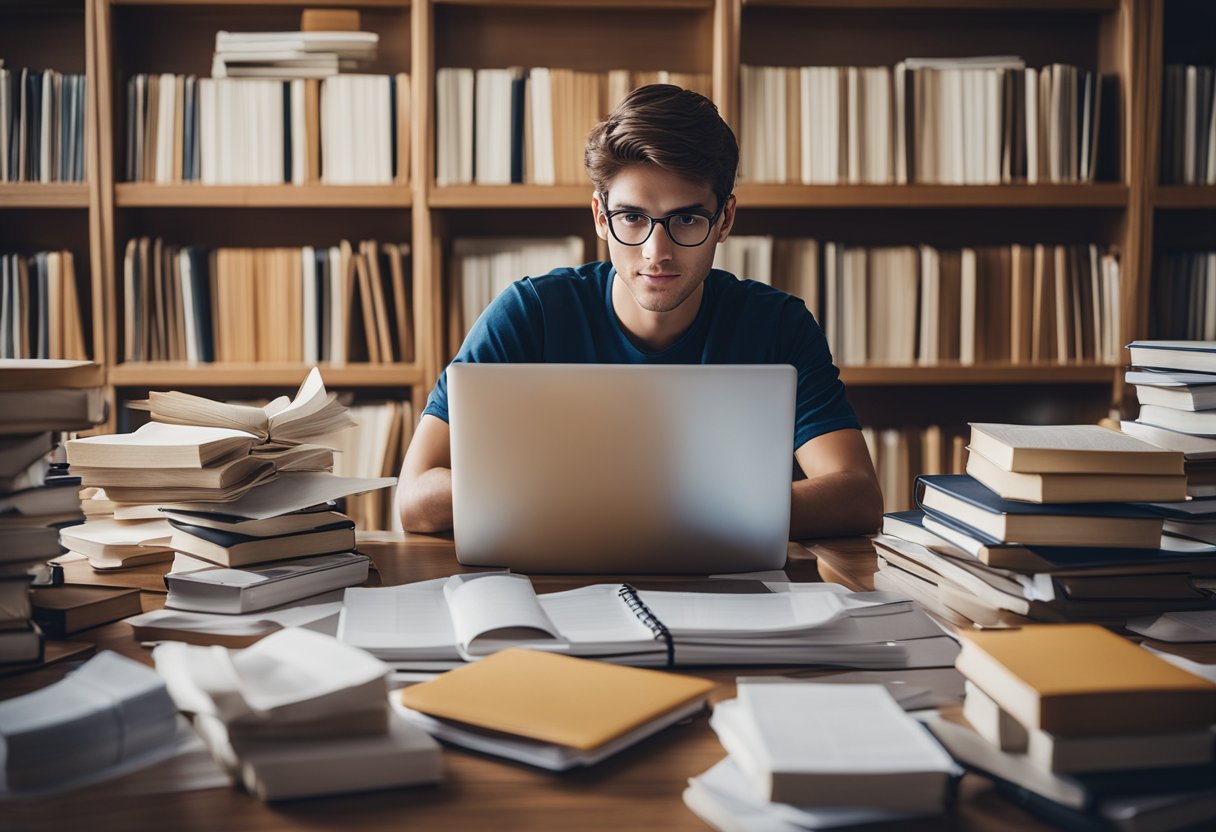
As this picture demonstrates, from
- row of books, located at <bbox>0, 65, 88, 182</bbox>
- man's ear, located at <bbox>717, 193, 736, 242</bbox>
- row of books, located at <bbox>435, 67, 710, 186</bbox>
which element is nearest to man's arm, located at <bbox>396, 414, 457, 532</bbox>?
man's ear, located at <bbox>717, 193, 736, 242</bbox>

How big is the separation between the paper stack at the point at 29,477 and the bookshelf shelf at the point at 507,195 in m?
1.65

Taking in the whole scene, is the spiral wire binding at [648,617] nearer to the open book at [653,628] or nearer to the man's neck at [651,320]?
the open book at [653,628]

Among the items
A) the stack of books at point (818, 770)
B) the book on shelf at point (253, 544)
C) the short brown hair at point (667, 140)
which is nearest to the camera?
the stack of books at point (818, 770)

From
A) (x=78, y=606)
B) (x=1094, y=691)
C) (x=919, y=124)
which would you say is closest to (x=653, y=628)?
(x=1094, y=691)

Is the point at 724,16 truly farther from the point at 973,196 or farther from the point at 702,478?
the point at 702,478

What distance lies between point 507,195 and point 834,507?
54.4 inches

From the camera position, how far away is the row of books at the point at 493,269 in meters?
2.58

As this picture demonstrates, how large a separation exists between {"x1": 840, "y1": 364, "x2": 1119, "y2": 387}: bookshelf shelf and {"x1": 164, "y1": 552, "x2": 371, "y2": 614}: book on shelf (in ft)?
5.66

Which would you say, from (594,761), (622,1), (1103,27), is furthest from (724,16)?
(594,761)

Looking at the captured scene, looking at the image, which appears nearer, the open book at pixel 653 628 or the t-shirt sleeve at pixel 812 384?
the open book at pixel 653 628

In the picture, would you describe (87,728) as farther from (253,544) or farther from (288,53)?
(288,53)

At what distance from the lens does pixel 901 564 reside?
1.09 meters

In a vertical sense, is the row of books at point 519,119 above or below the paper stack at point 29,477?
above

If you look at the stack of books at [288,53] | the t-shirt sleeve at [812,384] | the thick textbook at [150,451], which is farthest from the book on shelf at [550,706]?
the stack of books at [288,53]
